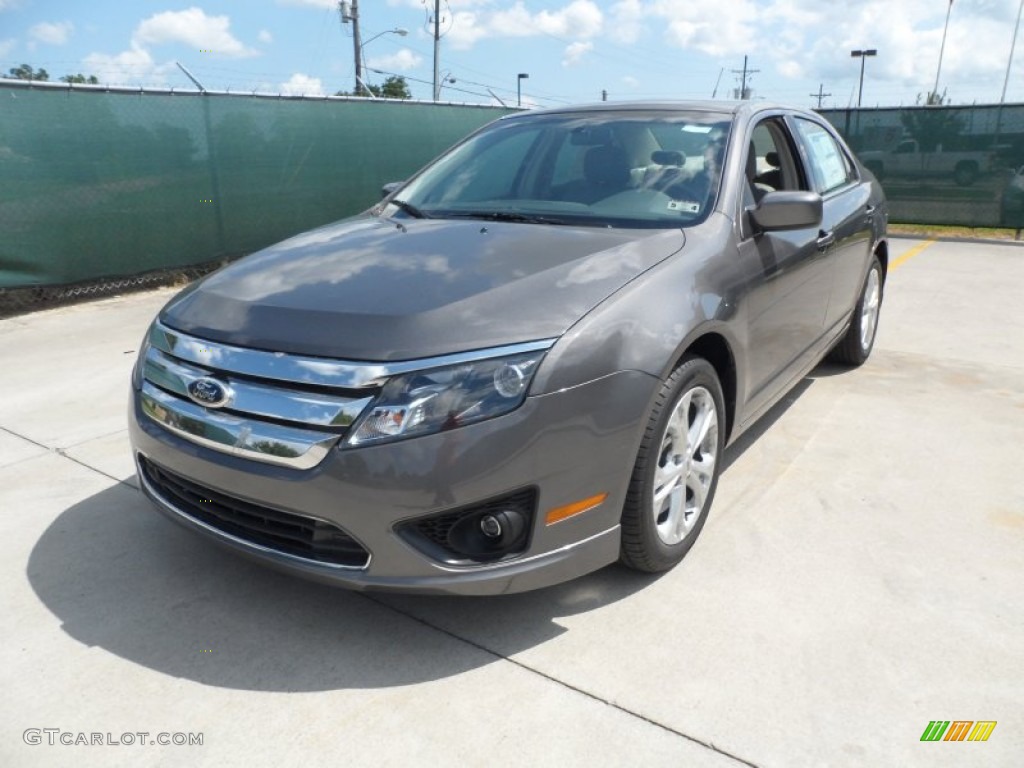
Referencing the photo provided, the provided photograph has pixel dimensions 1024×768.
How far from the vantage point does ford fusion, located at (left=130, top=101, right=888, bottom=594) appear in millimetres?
2234

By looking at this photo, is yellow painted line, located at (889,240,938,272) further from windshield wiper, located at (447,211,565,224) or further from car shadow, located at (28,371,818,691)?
car shadow, located at (28,371,818,691)

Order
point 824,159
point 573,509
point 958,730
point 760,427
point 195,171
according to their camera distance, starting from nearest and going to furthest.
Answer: point 958,730
point 573,509
point 760,427
point 824,159
point 195,171

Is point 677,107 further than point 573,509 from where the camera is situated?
Yes

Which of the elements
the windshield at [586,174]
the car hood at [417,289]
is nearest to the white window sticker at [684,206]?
the windshield at [586,174]

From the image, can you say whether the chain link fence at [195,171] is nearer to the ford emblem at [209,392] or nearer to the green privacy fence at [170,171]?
the green privacy fence at [170,171]

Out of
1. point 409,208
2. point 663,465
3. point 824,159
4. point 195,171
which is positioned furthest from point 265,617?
point 195,171

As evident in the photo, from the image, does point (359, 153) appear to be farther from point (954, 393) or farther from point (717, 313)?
point (717, 313)

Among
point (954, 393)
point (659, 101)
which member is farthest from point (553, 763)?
point (954, 393)

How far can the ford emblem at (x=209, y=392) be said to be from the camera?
94.0 inches

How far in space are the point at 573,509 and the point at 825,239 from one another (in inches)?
96.2

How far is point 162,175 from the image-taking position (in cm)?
809

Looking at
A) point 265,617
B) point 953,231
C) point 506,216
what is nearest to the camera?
point 265,617

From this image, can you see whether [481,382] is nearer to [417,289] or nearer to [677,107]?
[417,289]

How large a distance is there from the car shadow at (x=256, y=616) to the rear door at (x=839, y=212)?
229 cm
